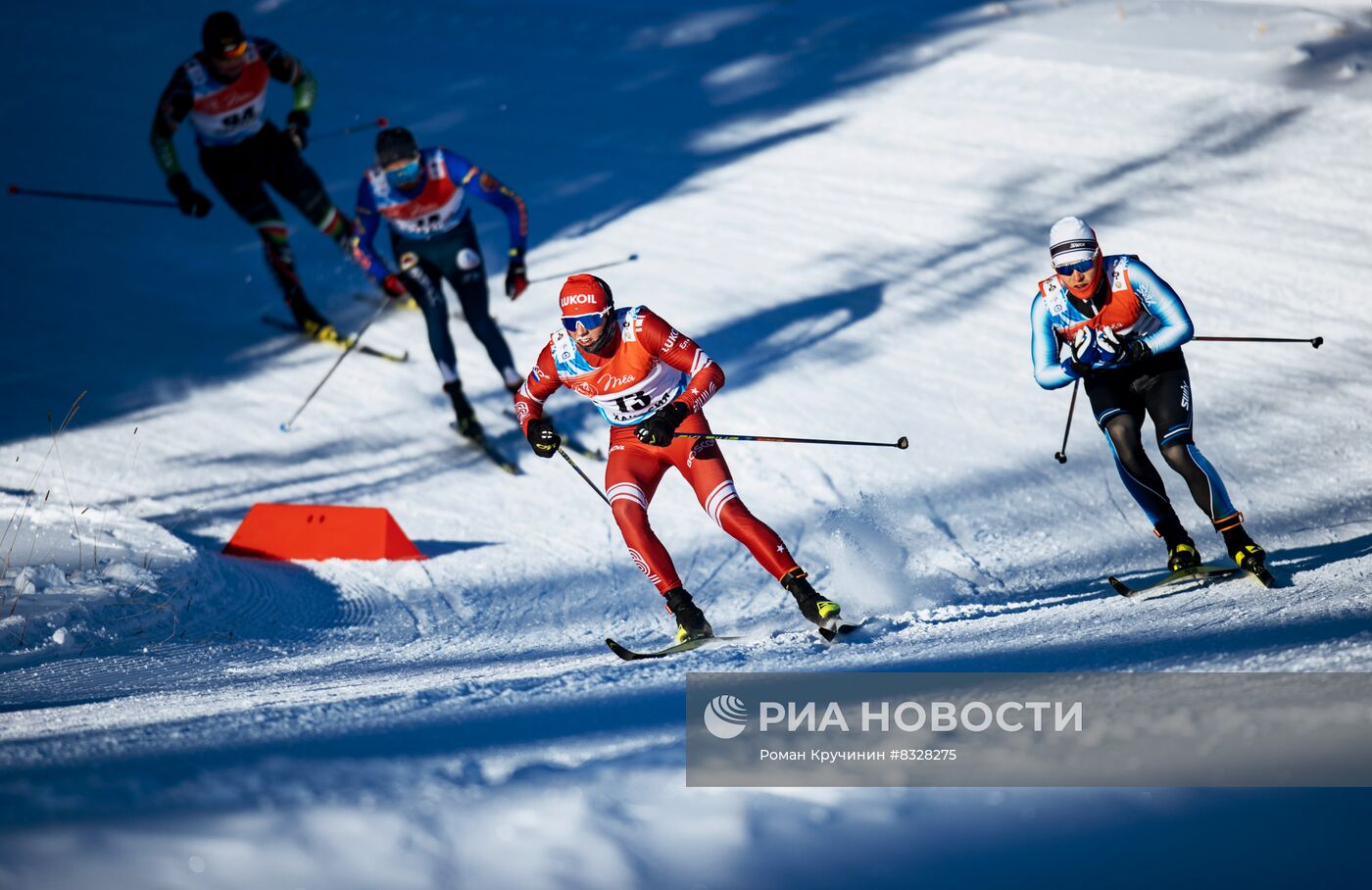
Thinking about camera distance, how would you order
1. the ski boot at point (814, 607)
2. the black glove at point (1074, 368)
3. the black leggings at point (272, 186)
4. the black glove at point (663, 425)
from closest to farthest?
1. the ski boot at point (814, 607)
2. the black glove at point (663, 425)
3. the black glove at point (1074, 368)
4. the black leggings at point (272, 186)

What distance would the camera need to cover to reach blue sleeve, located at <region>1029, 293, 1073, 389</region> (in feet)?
17.8

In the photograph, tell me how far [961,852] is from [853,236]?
7607 mm

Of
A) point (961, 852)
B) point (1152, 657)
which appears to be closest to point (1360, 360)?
point (1152, 657)

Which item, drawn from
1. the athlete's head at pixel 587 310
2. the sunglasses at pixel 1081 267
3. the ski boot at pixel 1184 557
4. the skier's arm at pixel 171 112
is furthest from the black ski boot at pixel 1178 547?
the skier's arm at pixel 171 112

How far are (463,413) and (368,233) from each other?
1.29 m

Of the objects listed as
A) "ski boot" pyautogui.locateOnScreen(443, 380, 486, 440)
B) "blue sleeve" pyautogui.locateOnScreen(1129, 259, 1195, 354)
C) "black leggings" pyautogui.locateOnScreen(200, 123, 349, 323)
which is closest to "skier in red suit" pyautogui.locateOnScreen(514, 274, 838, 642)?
"blue sleeve" pyautogui.locateOnScreen(1129, 259, 1195, 354)

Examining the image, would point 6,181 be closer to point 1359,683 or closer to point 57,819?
point 57,819

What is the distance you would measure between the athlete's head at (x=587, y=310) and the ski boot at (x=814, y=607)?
124 cm

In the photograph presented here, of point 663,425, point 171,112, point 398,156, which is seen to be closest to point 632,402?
point 663,425

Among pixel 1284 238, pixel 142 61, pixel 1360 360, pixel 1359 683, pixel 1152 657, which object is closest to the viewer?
pixel 1359 683

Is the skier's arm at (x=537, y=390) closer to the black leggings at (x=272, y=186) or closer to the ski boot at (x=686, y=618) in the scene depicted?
the ski boot at (x=686, y=618)

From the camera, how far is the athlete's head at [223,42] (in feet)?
27.2

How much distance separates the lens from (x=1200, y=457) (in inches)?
207

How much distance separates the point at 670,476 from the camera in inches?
308
